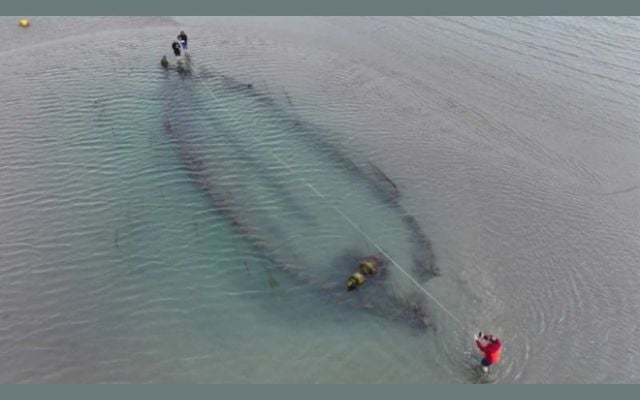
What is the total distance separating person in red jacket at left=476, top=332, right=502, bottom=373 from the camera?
40.3 ft

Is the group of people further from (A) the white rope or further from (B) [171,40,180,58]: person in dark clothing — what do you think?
(A) the white rope

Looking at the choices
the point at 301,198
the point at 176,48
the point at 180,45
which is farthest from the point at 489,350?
the point at 180,45

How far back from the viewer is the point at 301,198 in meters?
18.4

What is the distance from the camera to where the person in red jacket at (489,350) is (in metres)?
12.3

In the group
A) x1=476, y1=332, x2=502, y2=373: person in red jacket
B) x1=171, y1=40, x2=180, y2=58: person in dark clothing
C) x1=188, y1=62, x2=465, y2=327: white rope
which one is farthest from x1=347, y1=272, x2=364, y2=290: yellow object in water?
x1=171, y1=40, x2=180, y2=58: person in dark clothing

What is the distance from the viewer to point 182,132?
2147 centimetres

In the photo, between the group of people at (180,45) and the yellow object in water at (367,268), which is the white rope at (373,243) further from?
the group of people at (180,45)

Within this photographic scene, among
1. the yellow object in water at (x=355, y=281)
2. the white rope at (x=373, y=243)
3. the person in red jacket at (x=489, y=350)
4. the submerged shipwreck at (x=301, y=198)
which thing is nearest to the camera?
the person in red jacket at (x=489, y=350)

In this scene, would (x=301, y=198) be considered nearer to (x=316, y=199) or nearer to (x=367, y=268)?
(x=316, y=199)

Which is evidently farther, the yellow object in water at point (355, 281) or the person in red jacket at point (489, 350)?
the yellow object in water at point (355, 281)

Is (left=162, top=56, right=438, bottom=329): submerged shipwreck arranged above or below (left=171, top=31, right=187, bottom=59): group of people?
below

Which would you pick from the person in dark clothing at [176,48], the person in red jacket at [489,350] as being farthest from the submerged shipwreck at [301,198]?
the person in dark clothing at [176,48]

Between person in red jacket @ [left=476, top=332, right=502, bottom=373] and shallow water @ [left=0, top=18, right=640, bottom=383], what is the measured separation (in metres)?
0.58

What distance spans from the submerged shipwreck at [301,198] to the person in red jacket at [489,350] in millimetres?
1732
